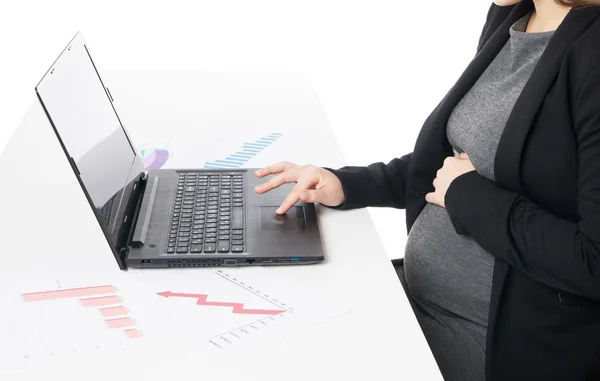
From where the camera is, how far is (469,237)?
4.29 feet

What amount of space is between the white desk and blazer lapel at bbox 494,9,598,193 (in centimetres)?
24

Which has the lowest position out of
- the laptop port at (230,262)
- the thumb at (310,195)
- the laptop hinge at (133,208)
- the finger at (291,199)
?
the thumb at (310,195)

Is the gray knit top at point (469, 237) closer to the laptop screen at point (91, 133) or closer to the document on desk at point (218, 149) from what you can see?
the document on desk at point (218, 149)

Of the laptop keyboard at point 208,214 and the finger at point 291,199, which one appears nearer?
the laptop keyboard at point 208,214

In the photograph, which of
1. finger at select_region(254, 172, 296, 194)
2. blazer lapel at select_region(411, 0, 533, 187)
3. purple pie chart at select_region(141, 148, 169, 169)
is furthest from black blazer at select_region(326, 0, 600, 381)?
purple pie chart at select_region(141, 148, 169, 169)

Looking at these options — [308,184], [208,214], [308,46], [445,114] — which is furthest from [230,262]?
[308,46]

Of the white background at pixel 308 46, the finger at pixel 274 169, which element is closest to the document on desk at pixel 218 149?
the finger at pixel 274 169

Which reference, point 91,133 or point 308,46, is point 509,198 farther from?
point 308,46

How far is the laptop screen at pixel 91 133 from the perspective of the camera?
109cm

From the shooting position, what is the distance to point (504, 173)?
1.20 metres

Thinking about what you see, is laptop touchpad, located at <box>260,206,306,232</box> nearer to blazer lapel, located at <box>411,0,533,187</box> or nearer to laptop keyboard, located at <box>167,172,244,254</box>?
laptop keyboard, located at <box>167,172,244,254</box>

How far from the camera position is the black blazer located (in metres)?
1.08

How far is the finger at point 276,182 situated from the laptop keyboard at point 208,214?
0.12ft

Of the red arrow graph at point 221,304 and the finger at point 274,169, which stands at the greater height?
the finger at point 274,169
